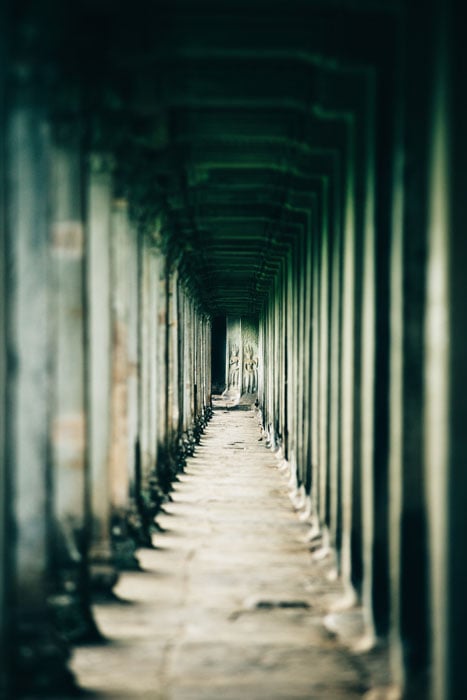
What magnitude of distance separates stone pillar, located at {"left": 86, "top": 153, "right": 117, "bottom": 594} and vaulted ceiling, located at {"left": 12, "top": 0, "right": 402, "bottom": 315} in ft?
2.00

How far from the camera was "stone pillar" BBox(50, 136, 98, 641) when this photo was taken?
17.2ft

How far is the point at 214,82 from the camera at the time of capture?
6375mm

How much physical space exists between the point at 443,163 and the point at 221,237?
10.0 meters

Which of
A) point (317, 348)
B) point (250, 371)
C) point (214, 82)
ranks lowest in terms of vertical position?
point (250, 371)

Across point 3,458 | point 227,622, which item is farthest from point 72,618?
point 3,458

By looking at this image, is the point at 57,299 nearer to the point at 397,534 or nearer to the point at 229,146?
the point at 397,534

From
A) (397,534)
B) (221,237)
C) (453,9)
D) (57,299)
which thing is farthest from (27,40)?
(221,237)

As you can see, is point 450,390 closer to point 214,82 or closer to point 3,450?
point 3,450

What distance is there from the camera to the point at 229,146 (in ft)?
27.0

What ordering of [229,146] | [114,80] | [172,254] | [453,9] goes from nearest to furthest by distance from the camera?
1. [453,9]
2. [114,80]
3. [229,146]
4. [172,254]

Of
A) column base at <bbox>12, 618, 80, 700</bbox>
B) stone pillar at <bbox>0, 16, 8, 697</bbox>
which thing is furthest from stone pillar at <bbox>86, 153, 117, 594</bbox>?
stone pillar at <bbox>0, 16, 8, 697</bbox>

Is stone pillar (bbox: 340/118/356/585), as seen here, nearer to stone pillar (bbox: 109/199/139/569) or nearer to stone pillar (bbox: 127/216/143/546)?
stone pillar (bbox: 109/199/139/569)

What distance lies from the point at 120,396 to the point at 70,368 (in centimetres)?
187

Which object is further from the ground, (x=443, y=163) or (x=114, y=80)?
(x=114, y=80)
